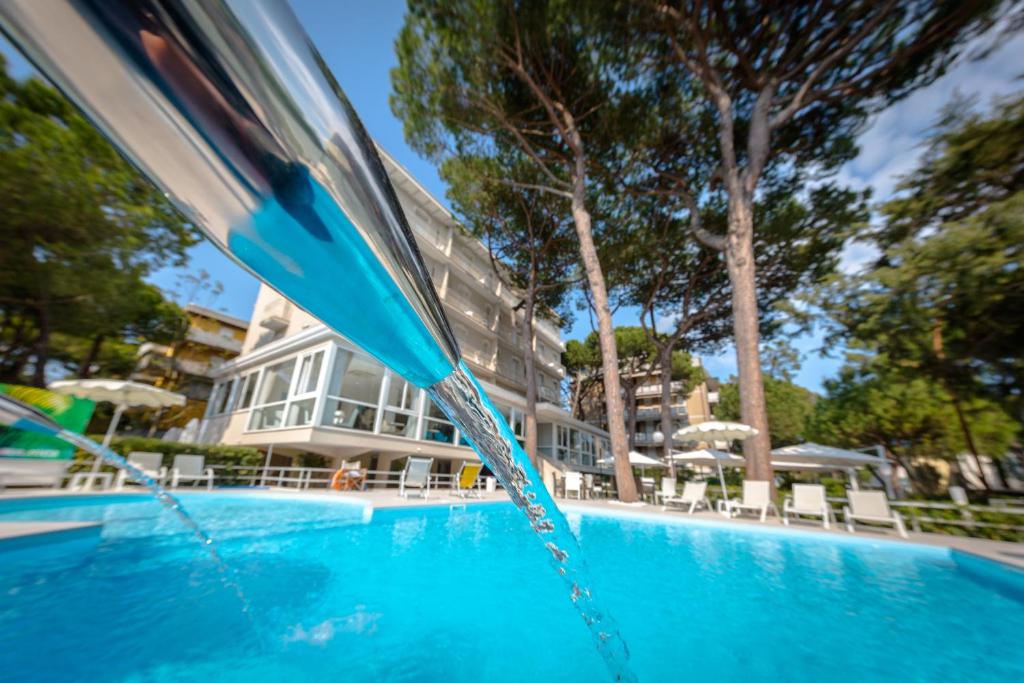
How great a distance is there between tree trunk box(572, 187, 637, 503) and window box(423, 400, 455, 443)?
6.13 meters

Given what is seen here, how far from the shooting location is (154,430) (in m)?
18.9

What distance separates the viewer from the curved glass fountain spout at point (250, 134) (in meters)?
0.29

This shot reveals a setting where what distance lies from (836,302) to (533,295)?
11752mm

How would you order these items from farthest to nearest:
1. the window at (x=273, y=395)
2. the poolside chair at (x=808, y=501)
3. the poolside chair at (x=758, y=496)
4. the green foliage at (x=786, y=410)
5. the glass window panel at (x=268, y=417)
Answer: the green foliage at (x=786, y=410) → the window at (x=273, y=395) → the glass window panel at (x=268, y=417) → the poolside chair at (x=758, y=496) → the poolside chair at (x=808, y=501)

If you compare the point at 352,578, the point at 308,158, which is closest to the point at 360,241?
the point at 308,158

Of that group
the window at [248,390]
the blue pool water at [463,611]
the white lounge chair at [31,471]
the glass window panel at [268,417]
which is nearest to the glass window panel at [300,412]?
the glass window panel at [268,417]

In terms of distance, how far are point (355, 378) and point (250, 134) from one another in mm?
12826

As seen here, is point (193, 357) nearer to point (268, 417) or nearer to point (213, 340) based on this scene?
point (213, 340)

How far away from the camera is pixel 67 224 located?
25.3ft

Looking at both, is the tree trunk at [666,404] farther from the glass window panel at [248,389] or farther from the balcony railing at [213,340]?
the balcony railing at [213,340]

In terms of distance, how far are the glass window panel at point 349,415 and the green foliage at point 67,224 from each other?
17.2 feet

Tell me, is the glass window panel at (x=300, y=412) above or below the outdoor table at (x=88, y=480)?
above

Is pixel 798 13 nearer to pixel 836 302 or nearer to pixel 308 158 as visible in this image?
pixel 836 302

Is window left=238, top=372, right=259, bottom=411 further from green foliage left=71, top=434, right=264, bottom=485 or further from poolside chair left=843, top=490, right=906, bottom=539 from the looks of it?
poolside chair left=843, top=490, right=906, bottom=539
